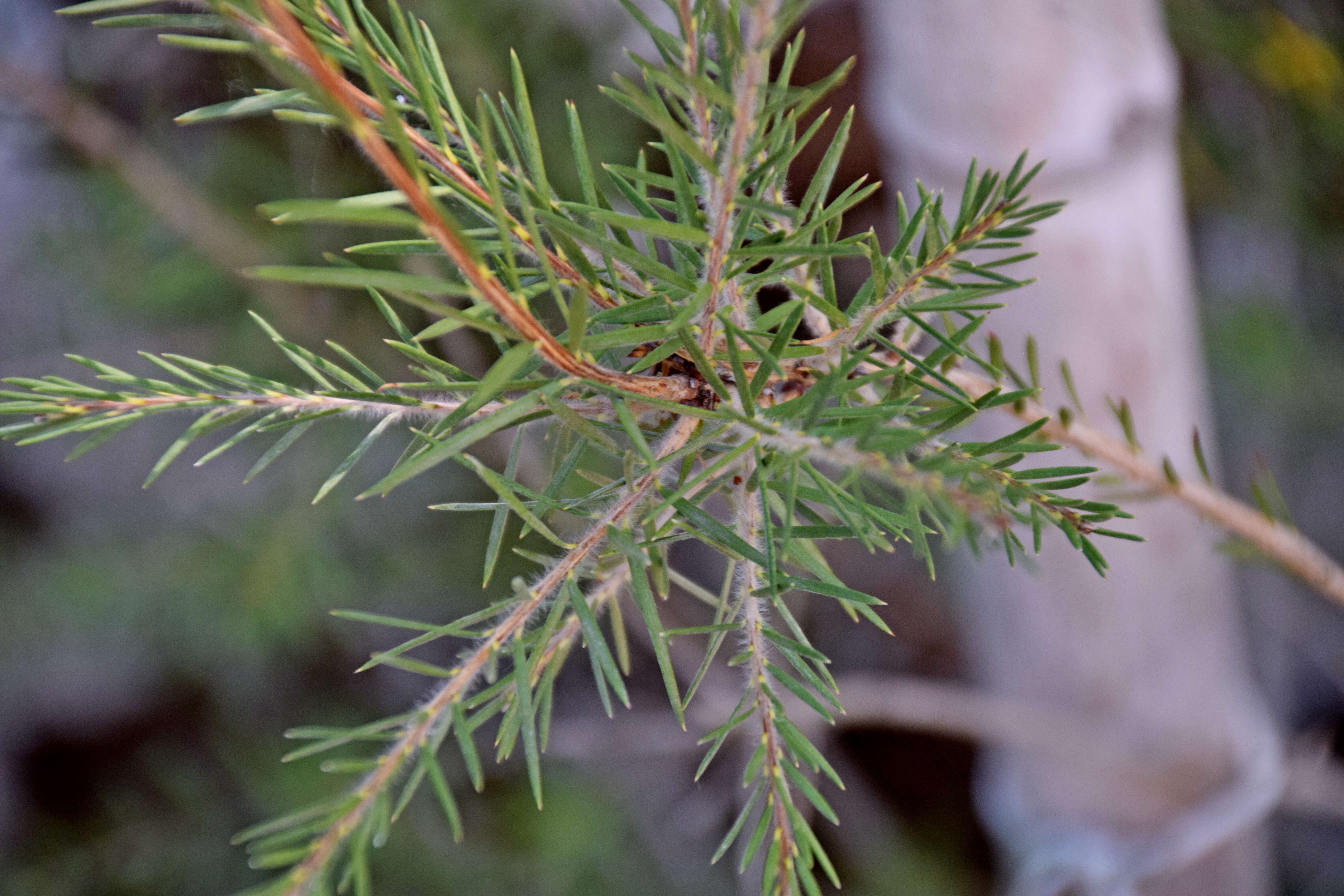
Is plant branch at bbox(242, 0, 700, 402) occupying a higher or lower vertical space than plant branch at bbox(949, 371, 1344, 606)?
higher

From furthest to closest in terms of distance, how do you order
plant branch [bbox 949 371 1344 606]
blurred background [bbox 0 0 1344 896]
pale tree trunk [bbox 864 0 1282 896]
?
1. blurred background [bbox 0 0 1344 896]
2. pale tree trunk [bbox 864 0 1282 896]
3. plant branch [bbox 949 371 1344 606]

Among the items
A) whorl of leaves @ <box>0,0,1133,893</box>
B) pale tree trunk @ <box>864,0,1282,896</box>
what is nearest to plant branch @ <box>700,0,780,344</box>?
whorl of leaves @ <box>0,0,1133,893</box>

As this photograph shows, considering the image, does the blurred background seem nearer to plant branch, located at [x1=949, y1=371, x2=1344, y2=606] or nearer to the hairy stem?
plant branch, located at [x1=949, y1=371, x2=1344, y2=606]

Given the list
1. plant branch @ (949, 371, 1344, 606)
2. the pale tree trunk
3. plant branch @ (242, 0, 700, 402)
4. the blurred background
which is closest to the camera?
plant branch @ (242, 0, 700, 402)

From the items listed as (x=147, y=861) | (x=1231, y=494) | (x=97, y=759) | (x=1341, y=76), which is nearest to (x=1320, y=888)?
(x=1231, y=494)

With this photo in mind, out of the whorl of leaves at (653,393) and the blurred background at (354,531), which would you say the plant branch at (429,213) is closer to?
the whorl of leaves at (653,393)

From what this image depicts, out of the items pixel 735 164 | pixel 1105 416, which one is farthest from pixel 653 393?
pixel 1105 416
